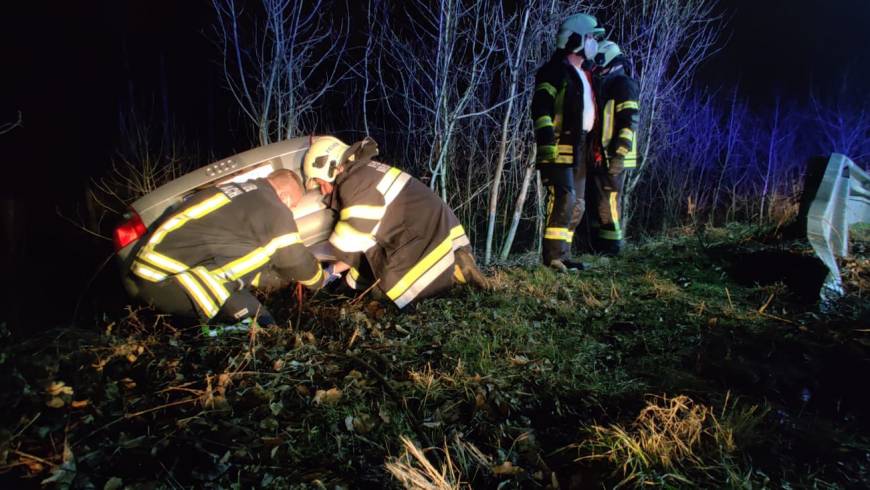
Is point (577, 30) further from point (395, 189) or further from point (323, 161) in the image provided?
point (323, 161)

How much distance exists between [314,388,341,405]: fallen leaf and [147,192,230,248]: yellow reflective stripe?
1.63m

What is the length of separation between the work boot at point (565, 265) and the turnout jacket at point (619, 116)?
4.54ft

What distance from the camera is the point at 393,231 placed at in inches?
152

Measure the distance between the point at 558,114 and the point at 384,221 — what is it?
2.71 metres

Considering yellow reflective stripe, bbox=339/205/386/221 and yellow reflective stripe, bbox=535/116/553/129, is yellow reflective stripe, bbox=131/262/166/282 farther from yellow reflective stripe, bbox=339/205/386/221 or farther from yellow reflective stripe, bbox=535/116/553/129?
yellow reflective stripe, bbox=535/116/553/129

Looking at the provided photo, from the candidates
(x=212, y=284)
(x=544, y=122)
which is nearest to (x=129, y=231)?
(x=212, y=284)

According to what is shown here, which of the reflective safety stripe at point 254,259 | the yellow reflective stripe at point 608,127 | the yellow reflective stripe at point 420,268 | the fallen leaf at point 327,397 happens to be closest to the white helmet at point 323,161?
the reflective safety stripe at point 254,259

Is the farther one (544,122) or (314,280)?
(544,122)

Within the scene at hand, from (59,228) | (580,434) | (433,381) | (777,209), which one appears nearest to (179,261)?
(433,381)

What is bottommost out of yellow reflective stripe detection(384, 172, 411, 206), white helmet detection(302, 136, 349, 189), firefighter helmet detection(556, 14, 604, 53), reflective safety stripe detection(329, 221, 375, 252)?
reflective safety stripe detection(329, 221, 375, 252)

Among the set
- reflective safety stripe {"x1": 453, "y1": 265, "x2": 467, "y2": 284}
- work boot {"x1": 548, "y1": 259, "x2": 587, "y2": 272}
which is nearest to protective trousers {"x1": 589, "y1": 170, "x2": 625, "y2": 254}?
work boot {"x1": 548, "y1": 259, "x2": 587, "y2": 272}

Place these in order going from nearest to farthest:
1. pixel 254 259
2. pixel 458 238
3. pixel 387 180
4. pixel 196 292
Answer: pixel 196 292, pixel 254 259, pixel 387 180, pixel 458 238

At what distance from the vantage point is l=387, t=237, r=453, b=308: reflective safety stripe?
356cm

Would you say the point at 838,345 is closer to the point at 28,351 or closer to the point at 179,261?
the point at 179,261
